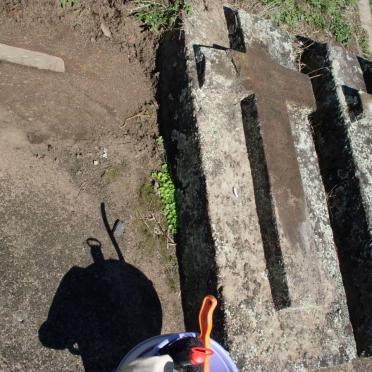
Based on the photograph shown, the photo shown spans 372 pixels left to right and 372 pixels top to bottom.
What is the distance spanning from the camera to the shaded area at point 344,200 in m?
3.14

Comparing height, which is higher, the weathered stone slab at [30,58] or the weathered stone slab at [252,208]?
the weathered stone slab at [30,58]

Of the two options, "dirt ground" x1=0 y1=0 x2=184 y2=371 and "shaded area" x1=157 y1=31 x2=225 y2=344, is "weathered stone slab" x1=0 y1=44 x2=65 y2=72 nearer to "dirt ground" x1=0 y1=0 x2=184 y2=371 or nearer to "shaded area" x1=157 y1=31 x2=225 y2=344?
"dirt ground" x1=0 y1=0 x2=184 y2=371

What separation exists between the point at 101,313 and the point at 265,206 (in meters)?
1.25

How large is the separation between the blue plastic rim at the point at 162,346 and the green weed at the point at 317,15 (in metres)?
2.93

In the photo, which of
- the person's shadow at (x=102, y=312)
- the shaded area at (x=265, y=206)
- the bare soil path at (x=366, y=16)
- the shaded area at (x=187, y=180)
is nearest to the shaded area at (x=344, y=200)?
the shaded area at (x=265, y=206)

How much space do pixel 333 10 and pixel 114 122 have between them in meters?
2.71

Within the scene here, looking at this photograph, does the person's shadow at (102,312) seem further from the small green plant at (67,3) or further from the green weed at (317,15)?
the green weed at (317,15)

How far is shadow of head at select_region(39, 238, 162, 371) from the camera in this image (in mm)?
2580

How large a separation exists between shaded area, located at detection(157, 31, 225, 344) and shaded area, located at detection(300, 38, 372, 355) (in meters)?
1.12

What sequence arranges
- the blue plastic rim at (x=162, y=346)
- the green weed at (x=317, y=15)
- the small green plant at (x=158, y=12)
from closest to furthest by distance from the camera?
the blue plastic rim at (x=162, y=346) → the small green plant at (x=158, y=12) → the green weed at (x=317, y=15)

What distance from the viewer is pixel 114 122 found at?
125 inches

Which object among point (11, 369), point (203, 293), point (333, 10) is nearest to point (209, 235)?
point (203, 293)

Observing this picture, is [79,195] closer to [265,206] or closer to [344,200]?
[265,206]

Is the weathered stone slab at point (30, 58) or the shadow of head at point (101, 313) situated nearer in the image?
the shadow of head at point (101, 313)
